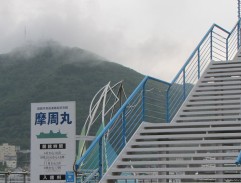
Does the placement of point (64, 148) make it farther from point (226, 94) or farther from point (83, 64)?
point (83, 64)

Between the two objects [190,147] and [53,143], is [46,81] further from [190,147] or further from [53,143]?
[53,143]

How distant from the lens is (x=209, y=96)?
15656 mm

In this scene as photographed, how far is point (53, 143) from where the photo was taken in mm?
10625

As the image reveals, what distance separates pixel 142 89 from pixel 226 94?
2.82 m

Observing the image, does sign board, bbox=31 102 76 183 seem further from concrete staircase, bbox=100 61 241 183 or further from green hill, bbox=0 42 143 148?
green hill, bbox=0 42 143 148

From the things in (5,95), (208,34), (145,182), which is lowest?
(145,182)

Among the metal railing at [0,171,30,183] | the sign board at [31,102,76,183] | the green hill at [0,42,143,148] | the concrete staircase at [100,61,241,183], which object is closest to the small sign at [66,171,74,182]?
the sign board at [31,102,76,183]

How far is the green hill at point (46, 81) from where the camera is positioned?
77938mm

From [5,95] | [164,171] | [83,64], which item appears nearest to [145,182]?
[164,171]

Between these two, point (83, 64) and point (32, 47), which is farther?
point (32, 47)

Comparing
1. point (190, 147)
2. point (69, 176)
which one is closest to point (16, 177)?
point (190, 147)

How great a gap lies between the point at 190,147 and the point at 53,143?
3610 mm

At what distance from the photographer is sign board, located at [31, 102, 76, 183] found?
10.5m

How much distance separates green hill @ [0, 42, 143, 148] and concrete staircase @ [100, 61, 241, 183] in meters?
50.9
